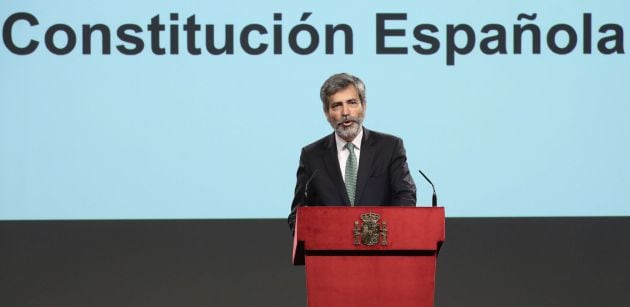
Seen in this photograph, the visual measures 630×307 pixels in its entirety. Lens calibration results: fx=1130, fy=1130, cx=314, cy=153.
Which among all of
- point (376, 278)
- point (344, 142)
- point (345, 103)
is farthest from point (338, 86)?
point (376, 278)

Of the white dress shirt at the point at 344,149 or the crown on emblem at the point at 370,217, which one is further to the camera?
the white dress shirt at the point at 344,149

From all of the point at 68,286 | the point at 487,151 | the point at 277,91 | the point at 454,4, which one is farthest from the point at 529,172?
the point at 68,286

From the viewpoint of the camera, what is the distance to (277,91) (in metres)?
5.89

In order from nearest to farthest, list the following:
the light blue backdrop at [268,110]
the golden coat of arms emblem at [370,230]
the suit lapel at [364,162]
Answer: the golden coat of arms emblem at [370,230] → the suit lapel at [364,162] → the light blue backdrop at [268,110]

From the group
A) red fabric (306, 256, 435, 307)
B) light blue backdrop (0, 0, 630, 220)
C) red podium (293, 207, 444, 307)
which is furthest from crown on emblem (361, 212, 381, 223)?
light blue backdrop (0, 0, 630, 220)

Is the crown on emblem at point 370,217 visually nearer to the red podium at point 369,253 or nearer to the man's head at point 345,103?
the red podium at point 369,253

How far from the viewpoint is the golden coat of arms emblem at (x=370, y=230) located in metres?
3.36

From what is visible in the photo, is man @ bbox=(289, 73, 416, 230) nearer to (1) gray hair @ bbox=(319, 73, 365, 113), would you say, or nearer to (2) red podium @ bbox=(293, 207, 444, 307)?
(1) gray hair @ bbox=(319, 73, 365, 113)

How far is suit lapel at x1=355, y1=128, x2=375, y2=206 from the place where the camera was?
3.84 m

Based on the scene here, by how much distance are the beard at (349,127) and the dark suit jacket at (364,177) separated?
55 mm

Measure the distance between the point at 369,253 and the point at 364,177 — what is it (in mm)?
485

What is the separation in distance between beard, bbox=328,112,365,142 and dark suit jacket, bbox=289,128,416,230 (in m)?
0.05

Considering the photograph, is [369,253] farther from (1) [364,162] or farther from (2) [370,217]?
(1) [364,162]

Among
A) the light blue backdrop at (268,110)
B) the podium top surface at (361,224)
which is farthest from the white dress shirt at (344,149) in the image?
the light blue backdrop at (268,110)
